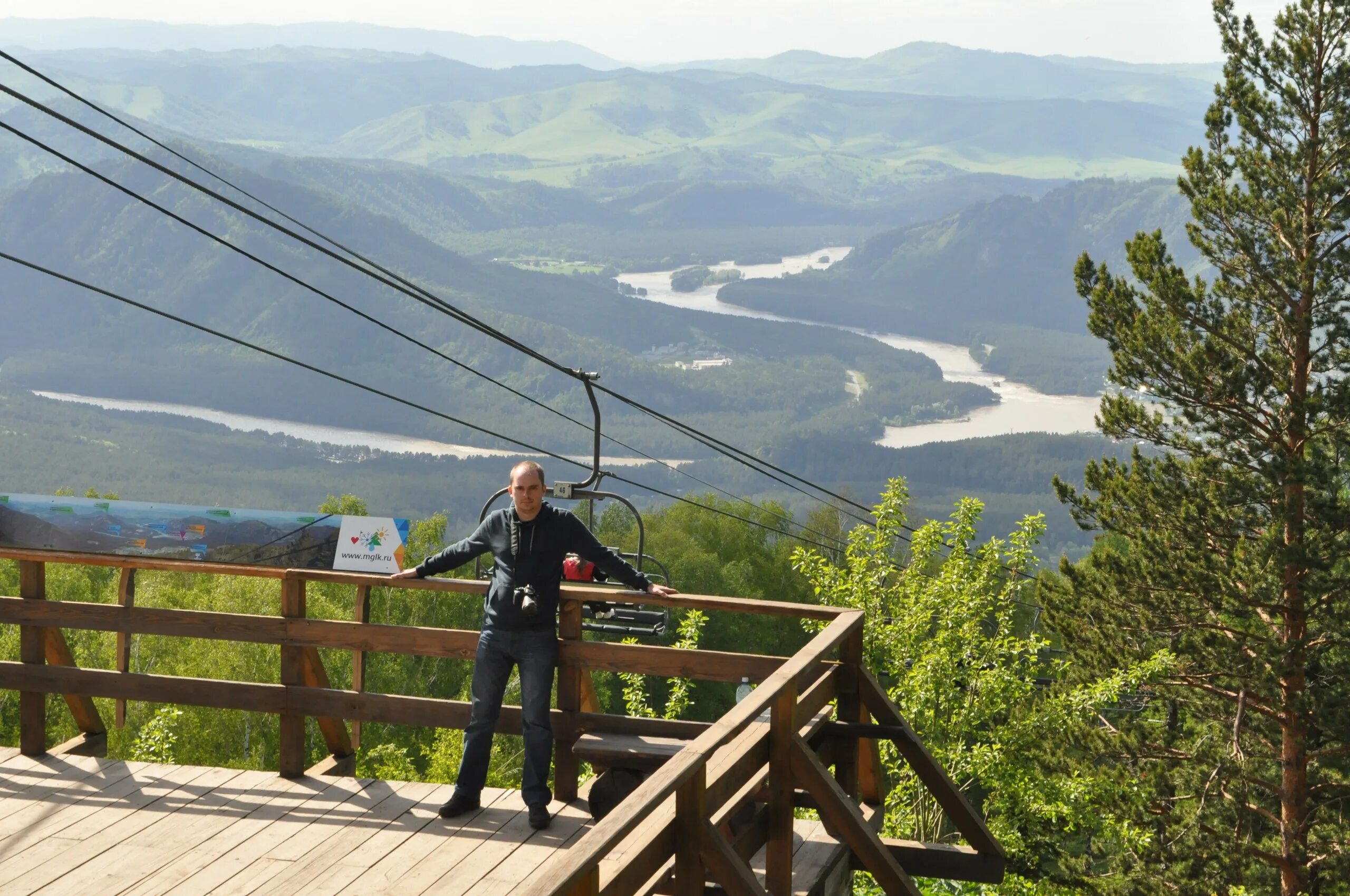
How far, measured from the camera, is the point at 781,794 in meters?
4.77

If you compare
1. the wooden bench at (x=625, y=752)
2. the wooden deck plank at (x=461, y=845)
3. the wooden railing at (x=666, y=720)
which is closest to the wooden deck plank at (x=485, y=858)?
the wooden deck plank at (x=461, y=845)

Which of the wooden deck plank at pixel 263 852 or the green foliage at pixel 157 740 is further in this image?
the green foliage at pixel 157 740

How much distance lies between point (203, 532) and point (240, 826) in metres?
10.8

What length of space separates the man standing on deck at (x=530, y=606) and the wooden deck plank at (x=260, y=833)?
0.63 metres

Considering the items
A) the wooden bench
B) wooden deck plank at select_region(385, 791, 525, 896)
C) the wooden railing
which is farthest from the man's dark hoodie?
wooden deck plank at select_region(385, 791, 525, 896)

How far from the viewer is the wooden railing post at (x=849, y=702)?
5.86m

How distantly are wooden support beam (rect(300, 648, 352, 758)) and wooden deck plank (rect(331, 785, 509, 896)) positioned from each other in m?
0.72

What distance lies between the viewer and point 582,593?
6.22 m

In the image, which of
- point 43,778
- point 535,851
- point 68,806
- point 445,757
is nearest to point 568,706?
point 535,851

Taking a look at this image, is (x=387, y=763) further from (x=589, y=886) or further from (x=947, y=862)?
(x=589, y=886)

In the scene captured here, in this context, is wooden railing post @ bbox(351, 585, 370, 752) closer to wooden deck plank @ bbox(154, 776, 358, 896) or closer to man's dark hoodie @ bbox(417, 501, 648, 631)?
wooden deck plank @ bbox(154, 776, 358, 896)

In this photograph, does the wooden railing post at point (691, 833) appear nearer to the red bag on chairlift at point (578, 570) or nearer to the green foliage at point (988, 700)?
the red bag on chairlift at point (578, 570)

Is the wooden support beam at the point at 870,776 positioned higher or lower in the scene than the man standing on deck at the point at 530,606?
lower

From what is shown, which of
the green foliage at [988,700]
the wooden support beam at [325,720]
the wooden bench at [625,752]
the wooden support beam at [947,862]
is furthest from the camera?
the green foliage at [988,700]
